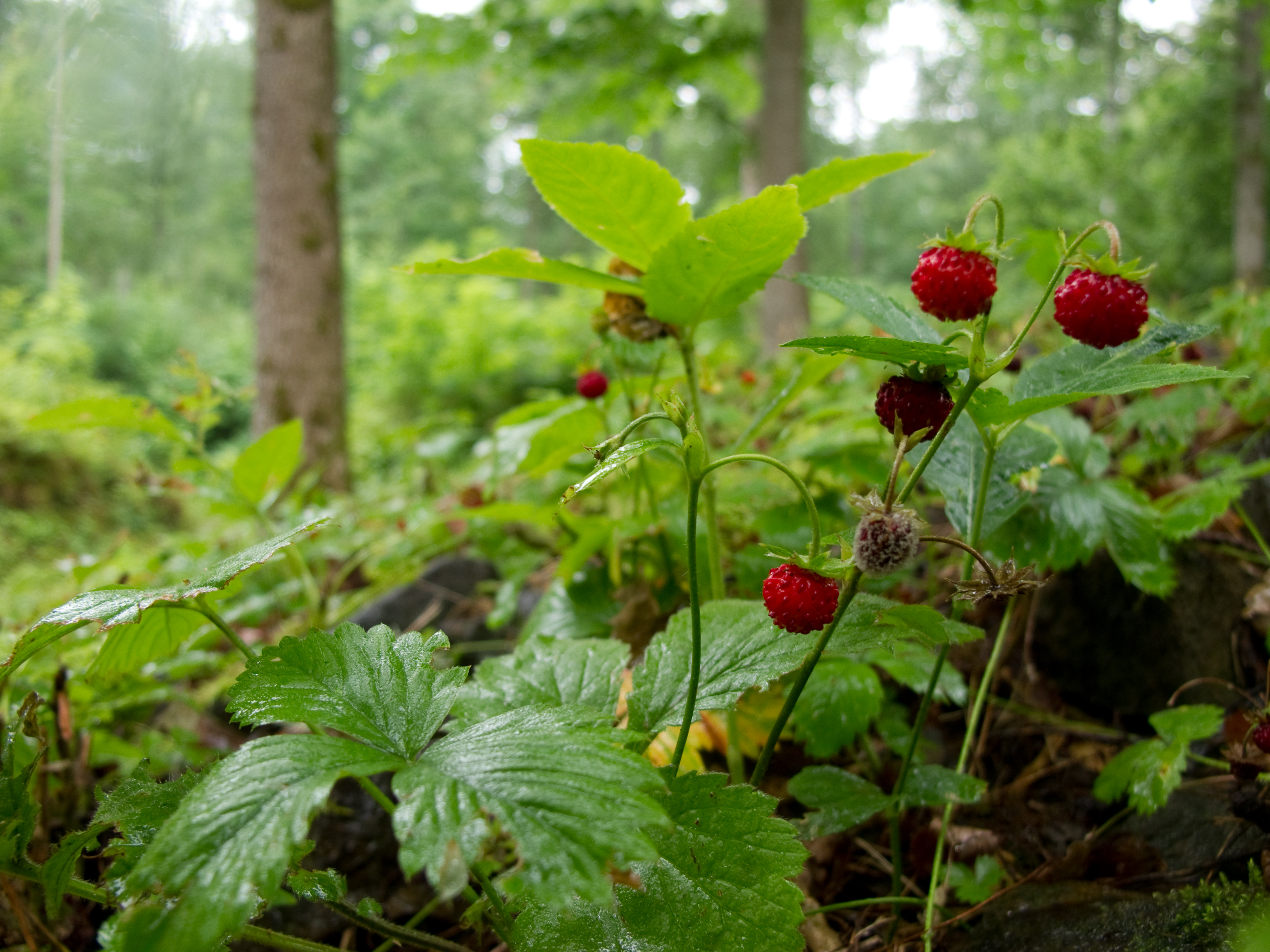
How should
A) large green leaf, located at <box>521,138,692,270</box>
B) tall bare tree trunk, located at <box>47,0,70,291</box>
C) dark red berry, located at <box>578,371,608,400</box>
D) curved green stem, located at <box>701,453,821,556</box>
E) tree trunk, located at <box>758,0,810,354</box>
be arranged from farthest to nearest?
tall bare tree trunk, located at <box>47,0,70,291</box>
tree trunk, located at <box>758,0,810,354</box>
dark red berry, located at <box>578,371,608,400</box>
large green leaf, located at <box>521,138,692,270</box>
curved green stem, located at <box>701,453,821,556</box>

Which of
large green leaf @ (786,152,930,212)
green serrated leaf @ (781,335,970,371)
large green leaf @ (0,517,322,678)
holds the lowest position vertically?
large green leaf @ (0,517,322,678)

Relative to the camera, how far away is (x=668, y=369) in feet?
5.40

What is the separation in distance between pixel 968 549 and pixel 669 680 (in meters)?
0.31

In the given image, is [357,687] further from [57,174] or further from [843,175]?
[57,174]

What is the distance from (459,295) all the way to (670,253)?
6.92 metres

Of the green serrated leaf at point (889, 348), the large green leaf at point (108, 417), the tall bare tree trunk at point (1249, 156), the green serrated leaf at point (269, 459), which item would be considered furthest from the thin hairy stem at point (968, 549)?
the tall bare tree trunk at point (1249, 156)

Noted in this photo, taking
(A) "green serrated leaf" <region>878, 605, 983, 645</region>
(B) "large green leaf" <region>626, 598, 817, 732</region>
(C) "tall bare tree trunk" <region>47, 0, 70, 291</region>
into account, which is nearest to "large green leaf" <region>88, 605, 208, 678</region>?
(B) "large green leaf" <region>626, 598, 817, 732</region>

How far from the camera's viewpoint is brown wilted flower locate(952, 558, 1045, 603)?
0.54 metres

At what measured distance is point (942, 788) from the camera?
78 centimetres

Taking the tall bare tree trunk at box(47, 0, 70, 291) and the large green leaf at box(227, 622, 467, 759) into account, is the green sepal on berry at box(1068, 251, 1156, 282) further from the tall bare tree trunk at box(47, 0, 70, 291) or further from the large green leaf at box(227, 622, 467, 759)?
the tall bare tree trunk at box(47, 0, 70, 291)

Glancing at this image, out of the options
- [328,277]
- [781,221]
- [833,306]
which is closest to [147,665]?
[781,221]

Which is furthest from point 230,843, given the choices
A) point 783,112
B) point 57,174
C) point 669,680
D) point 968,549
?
point 57,174

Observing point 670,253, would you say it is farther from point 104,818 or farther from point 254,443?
point 254,443

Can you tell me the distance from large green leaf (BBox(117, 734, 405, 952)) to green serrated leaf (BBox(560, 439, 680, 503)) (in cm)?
22
